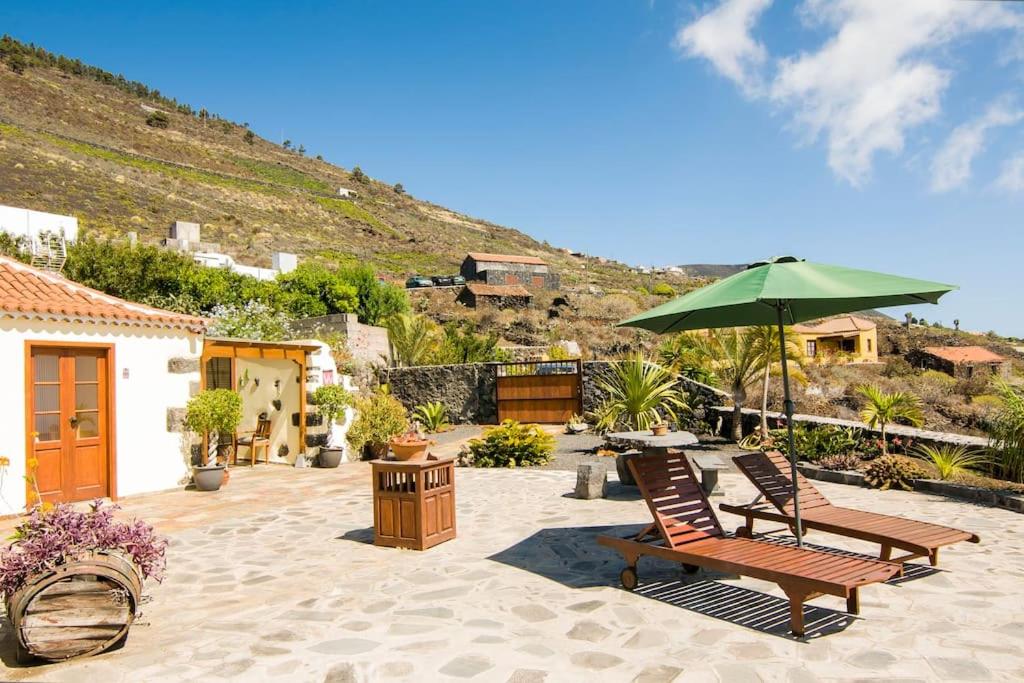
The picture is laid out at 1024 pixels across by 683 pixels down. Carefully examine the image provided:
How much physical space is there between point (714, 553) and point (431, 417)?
12437mm

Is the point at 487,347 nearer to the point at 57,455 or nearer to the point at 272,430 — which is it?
the point at 272,430

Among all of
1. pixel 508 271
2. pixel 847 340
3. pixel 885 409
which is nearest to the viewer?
pixel 885 409

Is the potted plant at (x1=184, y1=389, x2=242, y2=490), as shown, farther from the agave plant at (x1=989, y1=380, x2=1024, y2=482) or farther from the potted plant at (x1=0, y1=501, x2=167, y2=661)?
the agave plant at (x1=989, y1=380, x2=1024, y2=482)

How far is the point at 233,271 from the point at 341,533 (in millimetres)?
21089

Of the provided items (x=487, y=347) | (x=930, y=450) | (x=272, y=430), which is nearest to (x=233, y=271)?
(x=487, y=347)

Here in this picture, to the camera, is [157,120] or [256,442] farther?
[157,120]

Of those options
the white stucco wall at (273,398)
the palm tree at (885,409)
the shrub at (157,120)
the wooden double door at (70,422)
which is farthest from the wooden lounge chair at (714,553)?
the shrub at (157,120)

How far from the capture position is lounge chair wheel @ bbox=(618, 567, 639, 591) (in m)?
4.60

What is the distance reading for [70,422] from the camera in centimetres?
804

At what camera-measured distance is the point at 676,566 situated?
17.0 ft

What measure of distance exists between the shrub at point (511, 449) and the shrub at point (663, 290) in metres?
35.9

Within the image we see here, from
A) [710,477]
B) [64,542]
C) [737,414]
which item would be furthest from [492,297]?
[64,542]

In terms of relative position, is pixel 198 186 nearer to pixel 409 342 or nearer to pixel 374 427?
pixel 409 342

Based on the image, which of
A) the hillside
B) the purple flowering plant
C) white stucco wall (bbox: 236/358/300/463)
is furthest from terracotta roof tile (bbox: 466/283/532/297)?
the purple flowering plant
